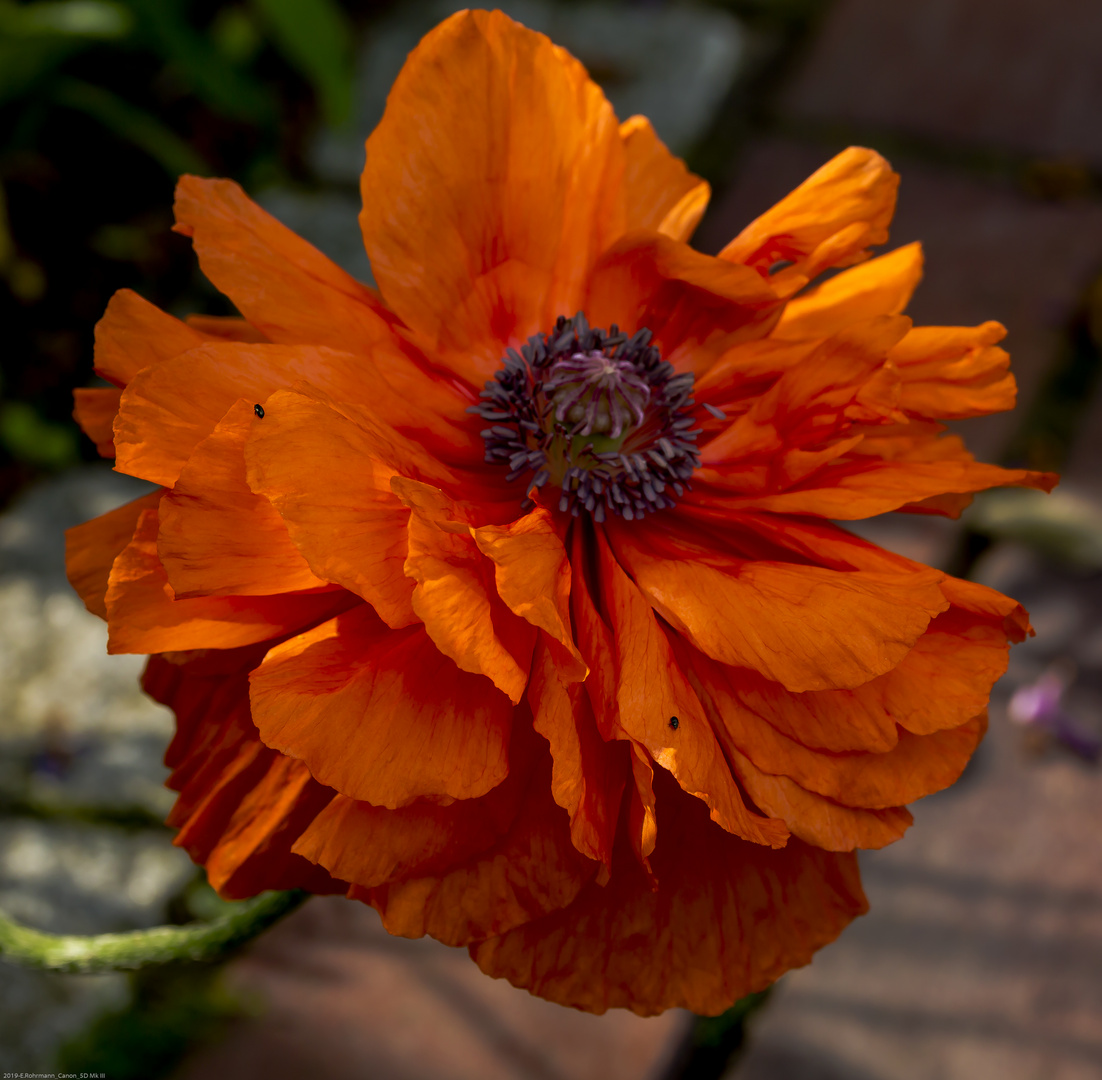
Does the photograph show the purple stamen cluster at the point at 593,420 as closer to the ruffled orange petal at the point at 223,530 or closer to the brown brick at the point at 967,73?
the ruffled orange petal at the point at 223,530

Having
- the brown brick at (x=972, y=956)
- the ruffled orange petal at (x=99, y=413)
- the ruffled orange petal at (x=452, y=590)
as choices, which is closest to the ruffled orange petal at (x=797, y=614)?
the ruffled orange petal at (x=452, y=590)

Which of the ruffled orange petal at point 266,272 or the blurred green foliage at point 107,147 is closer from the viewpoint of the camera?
the ruffled orange petal at point 266,272

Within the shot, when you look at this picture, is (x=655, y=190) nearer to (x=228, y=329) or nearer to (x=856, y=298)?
(x=856, y=298)

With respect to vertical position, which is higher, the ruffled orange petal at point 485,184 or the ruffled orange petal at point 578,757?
the ruffled orange petal at point 485,184

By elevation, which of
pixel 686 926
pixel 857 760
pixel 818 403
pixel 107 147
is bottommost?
pixel 107 147

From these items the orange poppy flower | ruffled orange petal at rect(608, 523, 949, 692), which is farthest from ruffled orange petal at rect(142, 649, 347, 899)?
ruffled orange petal at rect(608, 523, 949, 692)

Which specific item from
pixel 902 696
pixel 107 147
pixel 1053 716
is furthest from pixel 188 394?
pixel 107 147

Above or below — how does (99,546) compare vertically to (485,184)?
below
